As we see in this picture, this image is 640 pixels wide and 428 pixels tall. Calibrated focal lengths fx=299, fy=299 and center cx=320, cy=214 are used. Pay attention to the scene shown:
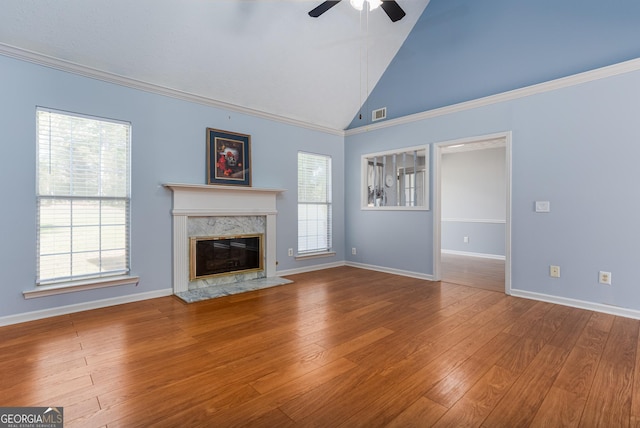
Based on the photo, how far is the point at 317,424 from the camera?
1.50 meters

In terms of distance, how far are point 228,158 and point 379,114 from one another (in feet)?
8.88

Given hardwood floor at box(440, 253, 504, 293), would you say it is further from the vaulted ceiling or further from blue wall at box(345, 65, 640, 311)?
the vaulted ceiling

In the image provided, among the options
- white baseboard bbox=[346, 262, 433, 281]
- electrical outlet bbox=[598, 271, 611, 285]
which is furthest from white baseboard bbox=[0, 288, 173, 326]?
electrical outlet bbox=[598, 271, 611, 285]

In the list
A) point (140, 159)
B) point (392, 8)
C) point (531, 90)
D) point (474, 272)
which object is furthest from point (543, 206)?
point (140, 159)

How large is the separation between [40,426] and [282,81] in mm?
4242

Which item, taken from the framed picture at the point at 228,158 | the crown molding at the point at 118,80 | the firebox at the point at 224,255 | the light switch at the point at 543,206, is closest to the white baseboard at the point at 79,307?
the firebox at the point at 224,255

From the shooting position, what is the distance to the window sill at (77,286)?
2.93 metres

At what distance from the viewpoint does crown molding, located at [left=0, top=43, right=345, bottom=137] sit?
284 centimetres

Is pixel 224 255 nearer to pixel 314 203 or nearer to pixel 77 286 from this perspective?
pixel 77 286

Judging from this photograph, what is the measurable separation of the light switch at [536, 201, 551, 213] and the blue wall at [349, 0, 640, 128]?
4.81 feet

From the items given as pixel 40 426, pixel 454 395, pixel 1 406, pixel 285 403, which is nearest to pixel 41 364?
pixel 1 406

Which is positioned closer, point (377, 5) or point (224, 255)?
point (377, 5)

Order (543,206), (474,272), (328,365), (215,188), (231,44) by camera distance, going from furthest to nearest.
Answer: (474,272), (215,188), (231,44), (543,206), (328,365)

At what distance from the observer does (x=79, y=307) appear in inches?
125
